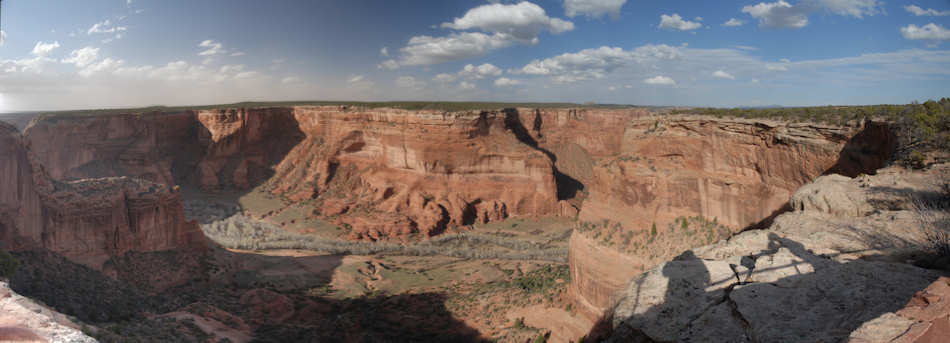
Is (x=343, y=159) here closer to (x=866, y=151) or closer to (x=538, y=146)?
(x=538, y=146)

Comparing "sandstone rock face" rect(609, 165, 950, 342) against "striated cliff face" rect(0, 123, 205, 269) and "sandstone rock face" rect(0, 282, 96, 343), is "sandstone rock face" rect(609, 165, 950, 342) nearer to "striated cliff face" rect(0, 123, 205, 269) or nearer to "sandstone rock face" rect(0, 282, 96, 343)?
"sandstone rock face" rect(0, 282, 96, 343)

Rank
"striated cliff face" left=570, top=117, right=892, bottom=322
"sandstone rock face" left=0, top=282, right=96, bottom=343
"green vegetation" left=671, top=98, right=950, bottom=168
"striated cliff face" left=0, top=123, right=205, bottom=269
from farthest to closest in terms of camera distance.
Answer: "striated cliff face" left=0, top=123, right=205, bottom=269, "striated cliff face" left=570, top=117, right=892, bottom=322, "green vegetation" left=671, top=98, right=950, bottom=168, "sandstone rock face" left=0, top=282, right=96, bottom=343

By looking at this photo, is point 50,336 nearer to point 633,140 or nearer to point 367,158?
point 633,140

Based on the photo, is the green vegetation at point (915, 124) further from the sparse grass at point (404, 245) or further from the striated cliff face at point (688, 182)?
the sparse grass at point (404, 245)

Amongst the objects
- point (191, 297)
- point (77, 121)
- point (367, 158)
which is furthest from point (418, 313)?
point (77, 121)

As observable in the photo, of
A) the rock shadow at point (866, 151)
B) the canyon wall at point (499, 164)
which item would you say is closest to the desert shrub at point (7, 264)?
the canyon wall at point (499, 164)

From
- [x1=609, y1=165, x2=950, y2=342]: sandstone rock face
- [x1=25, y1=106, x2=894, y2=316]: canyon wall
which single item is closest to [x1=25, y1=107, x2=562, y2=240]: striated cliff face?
[x1=25, y1=106, x2=894, y2=316]: canyon wall

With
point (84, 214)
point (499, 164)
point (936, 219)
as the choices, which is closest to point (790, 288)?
point (936, 219)
